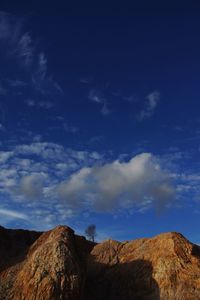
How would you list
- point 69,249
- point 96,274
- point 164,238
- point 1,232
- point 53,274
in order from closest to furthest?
point 53,274 → point 69,249 → point 164,238 → point 96,274 → point 1,232

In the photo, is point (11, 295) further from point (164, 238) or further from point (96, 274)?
point (164, 238)

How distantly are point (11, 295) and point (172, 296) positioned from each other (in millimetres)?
7880

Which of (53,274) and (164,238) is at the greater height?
(164,238)

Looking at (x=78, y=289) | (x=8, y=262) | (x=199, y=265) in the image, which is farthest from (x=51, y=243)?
(x=199, y=265)

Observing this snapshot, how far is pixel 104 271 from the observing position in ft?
85.6

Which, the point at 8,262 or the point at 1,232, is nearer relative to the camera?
the point at 8,262

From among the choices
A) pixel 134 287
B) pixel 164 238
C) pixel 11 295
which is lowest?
pixel 11 295

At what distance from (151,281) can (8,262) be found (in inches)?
331

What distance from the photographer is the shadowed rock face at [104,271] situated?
67.0 feet

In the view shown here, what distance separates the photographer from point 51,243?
22203 millimetres

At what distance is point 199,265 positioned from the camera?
74.5ft

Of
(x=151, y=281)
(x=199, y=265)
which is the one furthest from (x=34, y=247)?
(x=199, y=265)

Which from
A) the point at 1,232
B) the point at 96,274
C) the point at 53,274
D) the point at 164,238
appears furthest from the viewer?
the point at 1,232

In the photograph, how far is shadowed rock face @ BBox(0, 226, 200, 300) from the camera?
67.0ft
